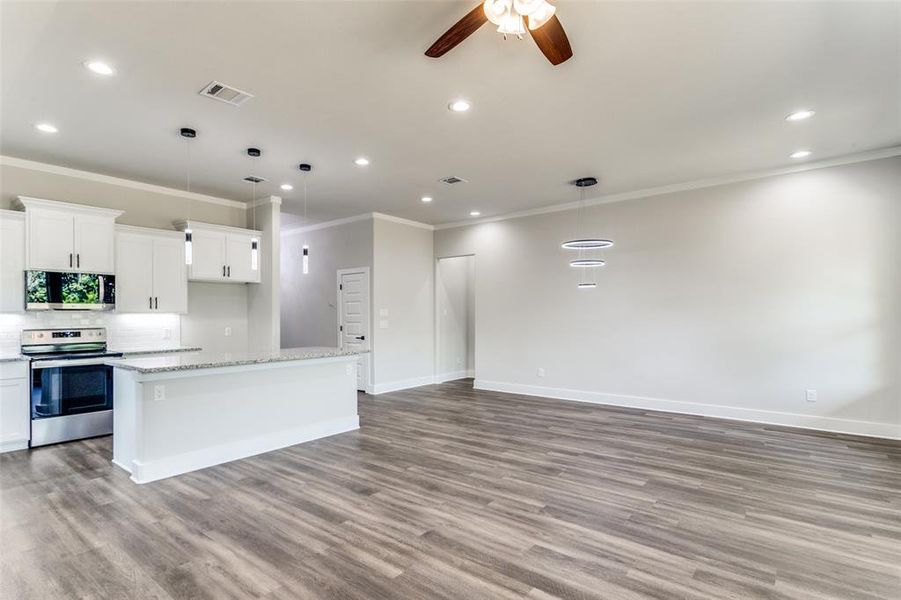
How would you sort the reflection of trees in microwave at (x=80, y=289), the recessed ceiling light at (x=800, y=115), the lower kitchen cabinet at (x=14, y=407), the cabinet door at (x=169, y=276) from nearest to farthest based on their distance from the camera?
the recessed ceiling light at (x=800, y=115) < the lower kitchen cabinet at (x=14, y=407) < the reflection of trees in microwave at (x=80, y=289) < the cabinet door at (x=169, y=276)

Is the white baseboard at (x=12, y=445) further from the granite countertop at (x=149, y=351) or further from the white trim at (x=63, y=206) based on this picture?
the white trim at (x=63, y=206)

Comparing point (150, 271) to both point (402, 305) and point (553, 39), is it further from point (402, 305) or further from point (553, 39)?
point (553, 39)

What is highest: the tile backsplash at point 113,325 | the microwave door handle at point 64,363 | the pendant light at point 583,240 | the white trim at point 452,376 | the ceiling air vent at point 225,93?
the ceiling air vent at point 225,93

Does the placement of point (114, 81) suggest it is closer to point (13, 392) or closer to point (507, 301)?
point (13, 392)

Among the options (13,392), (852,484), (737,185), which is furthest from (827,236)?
(13,392)

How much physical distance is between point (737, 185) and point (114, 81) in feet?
21.1

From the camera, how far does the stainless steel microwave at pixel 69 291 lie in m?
4.62

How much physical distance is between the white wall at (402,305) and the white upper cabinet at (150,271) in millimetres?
2748

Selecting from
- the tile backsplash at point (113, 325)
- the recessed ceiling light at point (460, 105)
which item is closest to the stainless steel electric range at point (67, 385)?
the tile backsplash at point (113, 325)

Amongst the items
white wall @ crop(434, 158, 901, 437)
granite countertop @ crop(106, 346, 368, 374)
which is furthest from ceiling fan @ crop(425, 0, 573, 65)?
white wall @ crop(434, 158, 901, 437)

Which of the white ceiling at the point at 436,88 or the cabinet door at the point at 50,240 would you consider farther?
the cabinet door at the point at 50,240

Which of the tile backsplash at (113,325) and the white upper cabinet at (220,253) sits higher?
the white upper cabinet at (220,253)

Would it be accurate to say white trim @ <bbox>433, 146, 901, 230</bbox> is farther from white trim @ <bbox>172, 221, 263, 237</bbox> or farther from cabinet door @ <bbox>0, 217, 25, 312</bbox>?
cabinet door @ <bbox>0, 217, 25, 312</bbox>

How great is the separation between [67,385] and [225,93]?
362 cm
